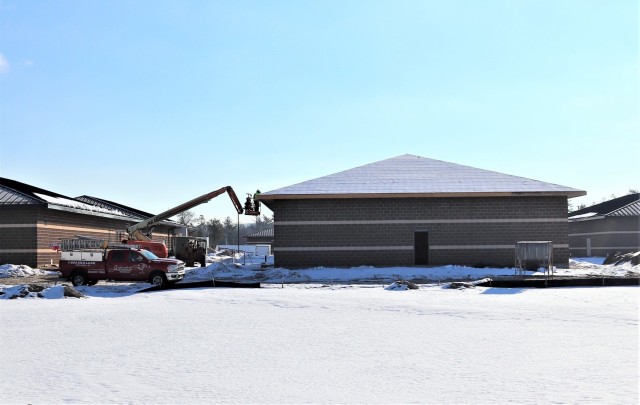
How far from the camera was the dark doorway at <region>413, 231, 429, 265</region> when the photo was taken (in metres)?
34.3

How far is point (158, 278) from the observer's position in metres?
26.3

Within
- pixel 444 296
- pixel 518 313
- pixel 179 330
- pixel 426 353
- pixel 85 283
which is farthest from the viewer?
pixel 85 283

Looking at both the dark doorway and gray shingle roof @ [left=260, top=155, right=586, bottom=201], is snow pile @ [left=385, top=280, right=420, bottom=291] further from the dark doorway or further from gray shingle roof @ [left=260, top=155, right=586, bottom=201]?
the dark doorway

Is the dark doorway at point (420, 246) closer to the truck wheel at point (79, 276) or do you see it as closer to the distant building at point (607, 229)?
the truck wheel at point (79, 276)

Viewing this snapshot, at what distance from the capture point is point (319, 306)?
1805cm

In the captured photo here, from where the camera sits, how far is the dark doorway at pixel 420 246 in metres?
34.3

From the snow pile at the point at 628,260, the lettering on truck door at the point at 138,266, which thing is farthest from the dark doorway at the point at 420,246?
the lettering on truck door at the point at 138,266

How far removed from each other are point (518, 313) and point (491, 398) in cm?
880

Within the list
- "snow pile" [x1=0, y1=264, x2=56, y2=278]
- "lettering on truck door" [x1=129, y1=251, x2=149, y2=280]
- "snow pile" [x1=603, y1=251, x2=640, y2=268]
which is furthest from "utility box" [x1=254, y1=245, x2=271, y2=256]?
"lettering on truck door" [x1=129, y1=251, x2=149, y2=280]

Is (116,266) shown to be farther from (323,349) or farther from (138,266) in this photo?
(323,349)

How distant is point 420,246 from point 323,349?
2396cm

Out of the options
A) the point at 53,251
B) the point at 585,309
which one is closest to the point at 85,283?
the point at 53,251

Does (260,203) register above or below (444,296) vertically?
above

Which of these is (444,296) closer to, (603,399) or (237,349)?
(237,349)
